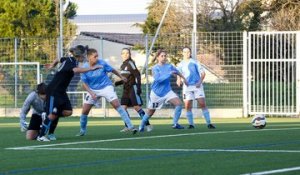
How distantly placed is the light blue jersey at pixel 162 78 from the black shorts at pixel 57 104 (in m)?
4.06

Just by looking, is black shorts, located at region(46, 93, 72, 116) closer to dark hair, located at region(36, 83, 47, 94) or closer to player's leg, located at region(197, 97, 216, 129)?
dark hair, located at region(36, 83, 47, 94)

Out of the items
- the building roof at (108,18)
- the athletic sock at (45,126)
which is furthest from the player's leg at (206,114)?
the building roof at (108,18)

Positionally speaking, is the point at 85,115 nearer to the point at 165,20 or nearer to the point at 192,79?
the point at 192,79

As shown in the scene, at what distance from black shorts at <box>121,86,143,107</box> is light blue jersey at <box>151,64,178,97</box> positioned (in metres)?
1.14

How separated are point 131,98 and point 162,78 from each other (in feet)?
4.98

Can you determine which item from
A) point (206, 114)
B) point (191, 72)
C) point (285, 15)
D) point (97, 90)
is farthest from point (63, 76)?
point (285, 15)

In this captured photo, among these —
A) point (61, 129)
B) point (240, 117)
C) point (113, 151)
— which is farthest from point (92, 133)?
point (240, 117)

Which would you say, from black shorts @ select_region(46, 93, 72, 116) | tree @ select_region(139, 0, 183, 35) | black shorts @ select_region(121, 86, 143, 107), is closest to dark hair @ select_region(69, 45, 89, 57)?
black shorts @ select_region(46, 93, 72, 116)

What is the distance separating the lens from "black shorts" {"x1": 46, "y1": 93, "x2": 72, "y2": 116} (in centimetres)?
1789

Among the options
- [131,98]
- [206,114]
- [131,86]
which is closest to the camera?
[206,114]

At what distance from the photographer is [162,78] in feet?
71.1

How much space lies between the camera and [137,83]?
23.2 m
